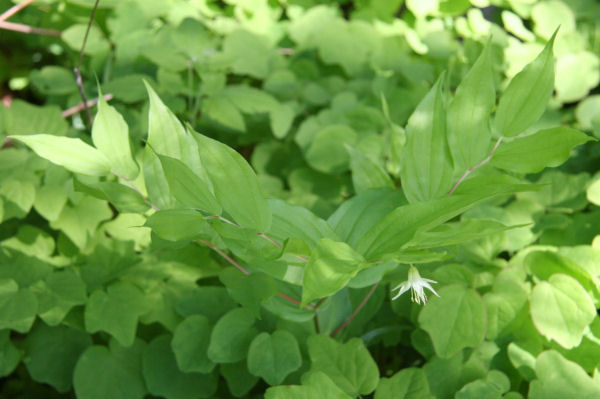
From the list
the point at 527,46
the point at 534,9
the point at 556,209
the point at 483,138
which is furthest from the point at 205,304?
the point at 534,9

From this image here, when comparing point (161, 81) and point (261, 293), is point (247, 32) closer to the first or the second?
point (161, 81)

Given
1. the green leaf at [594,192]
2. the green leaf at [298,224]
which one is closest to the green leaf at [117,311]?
the green leaf at [298,224]

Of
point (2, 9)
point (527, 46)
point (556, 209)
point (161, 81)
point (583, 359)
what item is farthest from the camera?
point (2, 9)

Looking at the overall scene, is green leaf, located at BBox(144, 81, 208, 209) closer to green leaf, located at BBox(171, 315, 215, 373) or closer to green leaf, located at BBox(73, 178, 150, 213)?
green leaf, located at BBox(73, 178, 150, 213)

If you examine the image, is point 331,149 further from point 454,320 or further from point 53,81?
point 53,81

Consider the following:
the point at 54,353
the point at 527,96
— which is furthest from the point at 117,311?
the point at 527,96
